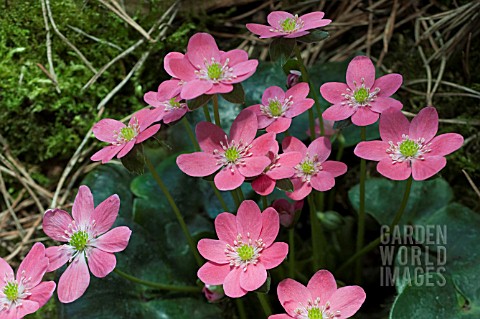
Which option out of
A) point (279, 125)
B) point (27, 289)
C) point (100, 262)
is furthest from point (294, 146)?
point (27, 289)

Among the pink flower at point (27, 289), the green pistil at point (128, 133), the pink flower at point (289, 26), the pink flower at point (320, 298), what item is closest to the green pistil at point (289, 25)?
the pink flower at point (289, 26)

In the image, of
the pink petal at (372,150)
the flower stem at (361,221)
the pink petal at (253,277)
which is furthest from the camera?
the flower stem at (361,221)

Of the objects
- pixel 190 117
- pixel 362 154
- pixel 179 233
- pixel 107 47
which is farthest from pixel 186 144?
pixel 362 154

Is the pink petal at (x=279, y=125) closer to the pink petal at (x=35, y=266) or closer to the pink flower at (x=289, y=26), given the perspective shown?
the pink flower at (x=289, y=26)

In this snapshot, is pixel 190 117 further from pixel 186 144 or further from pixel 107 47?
pixel 107 47

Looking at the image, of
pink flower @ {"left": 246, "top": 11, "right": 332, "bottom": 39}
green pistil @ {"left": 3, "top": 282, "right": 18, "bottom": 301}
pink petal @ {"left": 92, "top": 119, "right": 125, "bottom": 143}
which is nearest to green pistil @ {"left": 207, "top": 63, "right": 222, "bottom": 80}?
pink flower @ {"left": 246, "top": 11, "right": 332, "bottom": 39}

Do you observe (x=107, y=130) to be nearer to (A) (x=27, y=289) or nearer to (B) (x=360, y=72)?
(A) (x=27, y=289)
